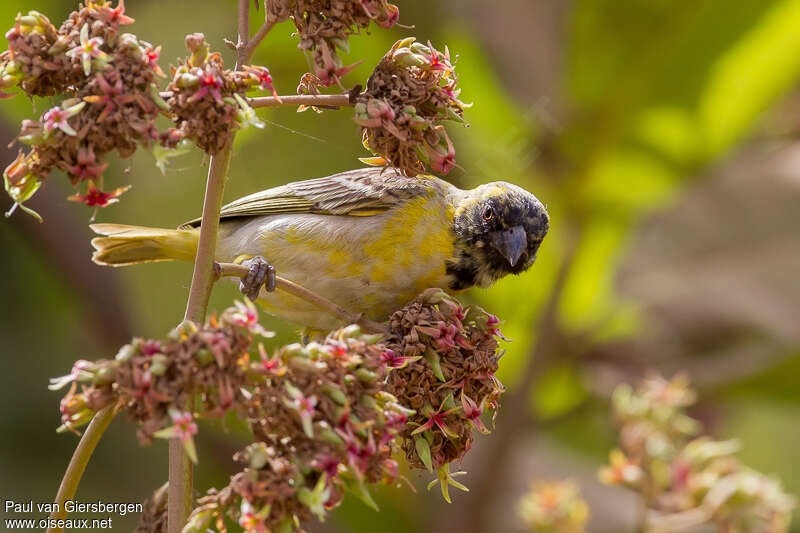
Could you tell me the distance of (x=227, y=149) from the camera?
4.60ft

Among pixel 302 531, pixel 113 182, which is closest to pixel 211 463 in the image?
pixel 113 182

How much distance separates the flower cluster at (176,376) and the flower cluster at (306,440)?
0.06 m

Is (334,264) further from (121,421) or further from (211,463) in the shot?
(121,421)

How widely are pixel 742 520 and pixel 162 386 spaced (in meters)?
2.01

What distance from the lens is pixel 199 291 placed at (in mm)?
1436

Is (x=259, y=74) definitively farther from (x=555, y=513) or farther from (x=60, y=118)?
(x=555, y=513)

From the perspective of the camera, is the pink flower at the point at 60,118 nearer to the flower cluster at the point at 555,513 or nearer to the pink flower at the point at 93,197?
the pink flower at the point at 93,197

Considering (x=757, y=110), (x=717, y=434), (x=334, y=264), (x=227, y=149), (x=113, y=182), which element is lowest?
(x=227, y=149)

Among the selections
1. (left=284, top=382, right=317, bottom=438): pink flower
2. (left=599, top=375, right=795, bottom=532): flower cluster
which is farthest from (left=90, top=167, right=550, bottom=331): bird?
(left=284, top=382, right=317, bottom=438): pink flower

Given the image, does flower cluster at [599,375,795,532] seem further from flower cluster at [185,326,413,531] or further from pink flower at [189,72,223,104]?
pink flower at [189,72,223,104]

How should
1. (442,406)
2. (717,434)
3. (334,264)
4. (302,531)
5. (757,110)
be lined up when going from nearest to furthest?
(302,531) → (442,406) → (334,264) → (757,110) → (717,434)

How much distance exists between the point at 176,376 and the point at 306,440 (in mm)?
219

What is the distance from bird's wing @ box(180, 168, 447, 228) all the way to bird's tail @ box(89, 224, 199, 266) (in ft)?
0.72

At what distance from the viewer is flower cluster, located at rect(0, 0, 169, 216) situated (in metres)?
1.33
